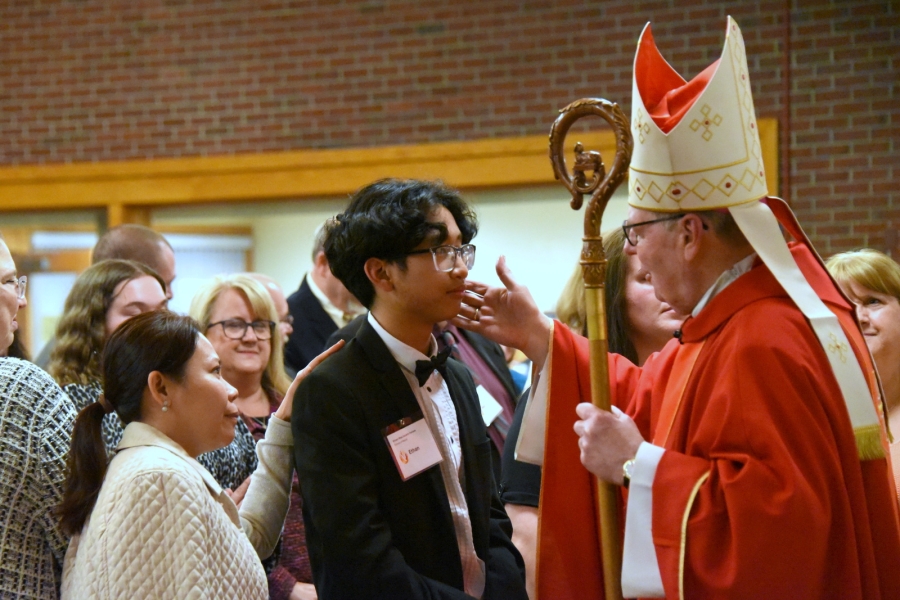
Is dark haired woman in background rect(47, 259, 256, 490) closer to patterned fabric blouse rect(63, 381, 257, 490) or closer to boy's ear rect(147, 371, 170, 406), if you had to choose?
patterned fabric blouse rect(63, 381, 257, 490)

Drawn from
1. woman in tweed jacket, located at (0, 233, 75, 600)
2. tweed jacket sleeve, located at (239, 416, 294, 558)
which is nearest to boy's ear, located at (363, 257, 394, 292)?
tweed jacket sleeve, located at (239, 416, 294, 558)

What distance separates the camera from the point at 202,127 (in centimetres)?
738

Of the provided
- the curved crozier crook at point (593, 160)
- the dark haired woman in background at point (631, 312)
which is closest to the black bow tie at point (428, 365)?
the curved crozier crook at point (593, 160)

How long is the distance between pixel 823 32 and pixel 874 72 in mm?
398

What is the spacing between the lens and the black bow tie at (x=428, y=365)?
2.12m

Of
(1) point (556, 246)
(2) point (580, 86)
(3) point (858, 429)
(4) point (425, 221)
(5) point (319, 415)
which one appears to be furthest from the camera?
(1) point (556, 246)

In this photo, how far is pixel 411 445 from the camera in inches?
80.1

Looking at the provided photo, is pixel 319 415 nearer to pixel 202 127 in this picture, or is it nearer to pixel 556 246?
pixel 556 246

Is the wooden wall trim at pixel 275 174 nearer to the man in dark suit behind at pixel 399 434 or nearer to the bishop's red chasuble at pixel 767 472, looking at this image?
the man in dark suit behind at pixel 399 434

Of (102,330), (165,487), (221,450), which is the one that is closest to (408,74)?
(102,330)

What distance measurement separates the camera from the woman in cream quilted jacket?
1.92 metres

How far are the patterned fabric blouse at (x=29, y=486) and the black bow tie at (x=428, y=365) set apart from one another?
79cm

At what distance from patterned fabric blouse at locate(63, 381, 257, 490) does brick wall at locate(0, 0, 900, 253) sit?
13.8 feet

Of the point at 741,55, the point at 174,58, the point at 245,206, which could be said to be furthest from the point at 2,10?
the point at 741,55
